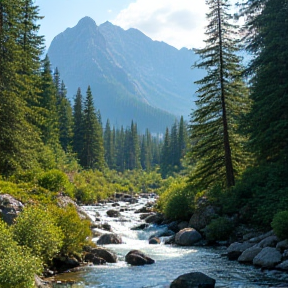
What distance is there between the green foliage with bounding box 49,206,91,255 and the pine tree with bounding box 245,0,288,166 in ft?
35.2

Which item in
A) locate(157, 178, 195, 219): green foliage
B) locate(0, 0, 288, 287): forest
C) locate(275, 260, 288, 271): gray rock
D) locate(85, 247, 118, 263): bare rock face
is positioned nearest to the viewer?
locate(275, 260, 288, 271): gray rock

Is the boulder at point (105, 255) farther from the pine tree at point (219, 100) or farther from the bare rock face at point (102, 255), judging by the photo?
the pine tree at point (219, 100)

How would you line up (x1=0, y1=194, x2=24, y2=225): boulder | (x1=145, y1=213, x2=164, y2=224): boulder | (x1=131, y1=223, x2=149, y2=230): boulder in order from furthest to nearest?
(x1=145, y1=213, x2=164, y2=224): boulder, (x1=131, y1=223, x2=149, y2=230): boulder, (x1=0, y1=194, x2=24, y2=225): boulder

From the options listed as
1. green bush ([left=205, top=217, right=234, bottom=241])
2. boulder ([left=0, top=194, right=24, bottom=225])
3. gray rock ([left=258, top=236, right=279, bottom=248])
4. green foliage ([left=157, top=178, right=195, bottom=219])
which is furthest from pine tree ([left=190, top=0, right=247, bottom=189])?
boulder ([left=0, top=194, right=24, bottom=225])

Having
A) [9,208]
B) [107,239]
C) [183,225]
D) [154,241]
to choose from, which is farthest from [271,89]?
[9,208]

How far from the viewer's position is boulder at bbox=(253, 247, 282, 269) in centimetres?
1320

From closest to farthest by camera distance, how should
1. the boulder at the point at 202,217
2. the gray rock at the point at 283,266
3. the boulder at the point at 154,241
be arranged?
the gray rock at the point at 283,266 < the boulder at the point at 154,241 < the boulder at the point at 202,217

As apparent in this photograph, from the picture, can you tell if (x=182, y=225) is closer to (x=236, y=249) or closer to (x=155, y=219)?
(x=155, y=219)

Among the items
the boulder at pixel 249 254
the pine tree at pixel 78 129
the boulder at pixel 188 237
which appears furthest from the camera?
the pine tree at pixel 78 129

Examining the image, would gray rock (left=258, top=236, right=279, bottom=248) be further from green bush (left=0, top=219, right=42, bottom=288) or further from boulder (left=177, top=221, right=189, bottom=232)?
green bush (left=0, top=219, right=42, bottom=288)

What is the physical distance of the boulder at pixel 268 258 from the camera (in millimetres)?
13203

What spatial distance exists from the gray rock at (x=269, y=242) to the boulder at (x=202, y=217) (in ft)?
18.6

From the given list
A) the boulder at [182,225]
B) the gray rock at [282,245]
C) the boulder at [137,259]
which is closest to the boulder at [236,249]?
the gray rock at [282,245]

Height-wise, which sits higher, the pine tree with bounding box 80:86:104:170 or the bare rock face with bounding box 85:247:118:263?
the pine tree with bounding box 80:86:104:170
